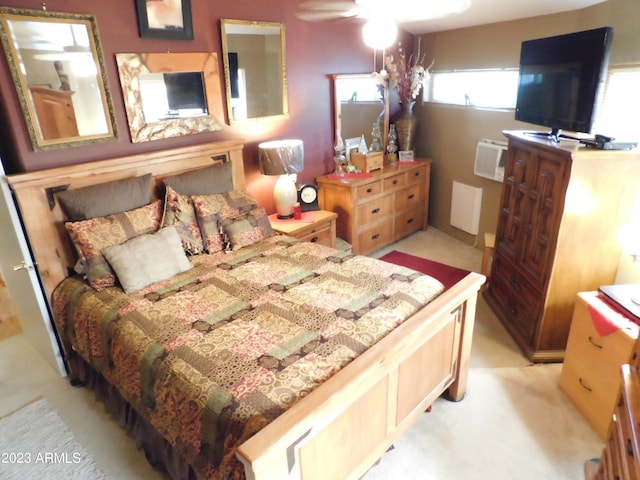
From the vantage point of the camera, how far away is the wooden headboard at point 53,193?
2.25 m

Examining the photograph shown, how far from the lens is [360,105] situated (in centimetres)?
413

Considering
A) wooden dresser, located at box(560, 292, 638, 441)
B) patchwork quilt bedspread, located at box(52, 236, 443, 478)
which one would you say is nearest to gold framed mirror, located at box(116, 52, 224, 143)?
patchwork quilt bedspread, located at box(52, 236, 443, 478)

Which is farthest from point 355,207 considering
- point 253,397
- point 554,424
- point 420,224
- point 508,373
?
point 253,397

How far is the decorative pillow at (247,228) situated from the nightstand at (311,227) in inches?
11.2

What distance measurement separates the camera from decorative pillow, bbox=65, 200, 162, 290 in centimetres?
225

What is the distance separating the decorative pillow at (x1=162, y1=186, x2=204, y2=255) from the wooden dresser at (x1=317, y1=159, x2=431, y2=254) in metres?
1.52

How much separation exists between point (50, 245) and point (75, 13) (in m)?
1.32

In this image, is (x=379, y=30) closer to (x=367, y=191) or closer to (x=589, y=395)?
(x=367, y=191)

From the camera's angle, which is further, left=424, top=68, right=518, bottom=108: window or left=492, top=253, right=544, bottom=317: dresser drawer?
left=424, top=68, right=518, bottom=108: window

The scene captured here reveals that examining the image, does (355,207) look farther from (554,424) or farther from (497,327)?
(554,424)

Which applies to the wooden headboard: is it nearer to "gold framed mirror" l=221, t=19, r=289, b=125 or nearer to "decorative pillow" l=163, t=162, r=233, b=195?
"decorative pillow" l=163, t=162, r=233, b=195

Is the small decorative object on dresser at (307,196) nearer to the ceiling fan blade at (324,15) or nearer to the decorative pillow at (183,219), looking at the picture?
the decorative pillow at (183,219)

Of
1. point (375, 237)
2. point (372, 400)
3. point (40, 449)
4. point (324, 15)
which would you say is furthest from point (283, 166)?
point (40, 449)

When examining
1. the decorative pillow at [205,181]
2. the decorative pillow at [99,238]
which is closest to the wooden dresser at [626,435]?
the decorative pillow at [99,238]
